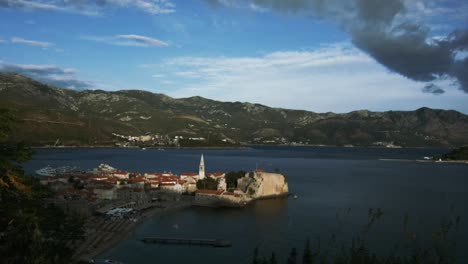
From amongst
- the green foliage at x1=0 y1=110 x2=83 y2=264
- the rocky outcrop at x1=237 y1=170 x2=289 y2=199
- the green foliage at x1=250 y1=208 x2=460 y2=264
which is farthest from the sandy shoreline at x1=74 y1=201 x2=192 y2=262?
the green foliage at x1=0 y1=110 x2=83 y2=264

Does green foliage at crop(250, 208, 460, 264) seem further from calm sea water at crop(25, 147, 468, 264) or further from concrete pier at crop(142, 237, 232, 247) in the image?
concrete pier at crop(142, 237, 232, 247)

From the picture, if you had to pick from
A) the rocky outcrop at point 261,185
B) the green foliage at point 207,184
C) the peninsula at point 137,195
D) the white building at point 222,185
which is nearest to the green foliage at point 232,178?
the peninsula at point 137,195

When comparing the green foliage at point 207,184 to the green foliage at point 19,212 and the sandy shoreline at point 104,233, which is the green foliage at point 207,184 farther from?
the green foliage at point 19,212

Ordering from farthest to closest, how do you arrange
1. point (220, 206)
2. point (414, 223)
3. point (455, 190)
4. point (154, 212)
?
point (455, 190), point (220, 206), point (154, 212), point (414, 223)

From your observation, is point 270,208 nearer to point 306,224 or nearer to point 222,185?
point 222,185

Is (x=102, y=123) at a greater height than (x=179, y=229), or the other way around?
(x=102, y=123)

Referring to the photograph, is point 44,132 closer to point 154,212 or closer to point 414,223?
point 154,212

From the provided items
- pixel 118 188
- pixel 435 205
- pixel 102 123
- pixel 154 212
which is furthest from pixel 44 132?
pixel 435 205

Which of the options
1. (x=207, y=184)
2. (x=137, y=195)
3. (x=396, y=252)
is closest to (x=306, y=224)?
(x=396, y=252)
